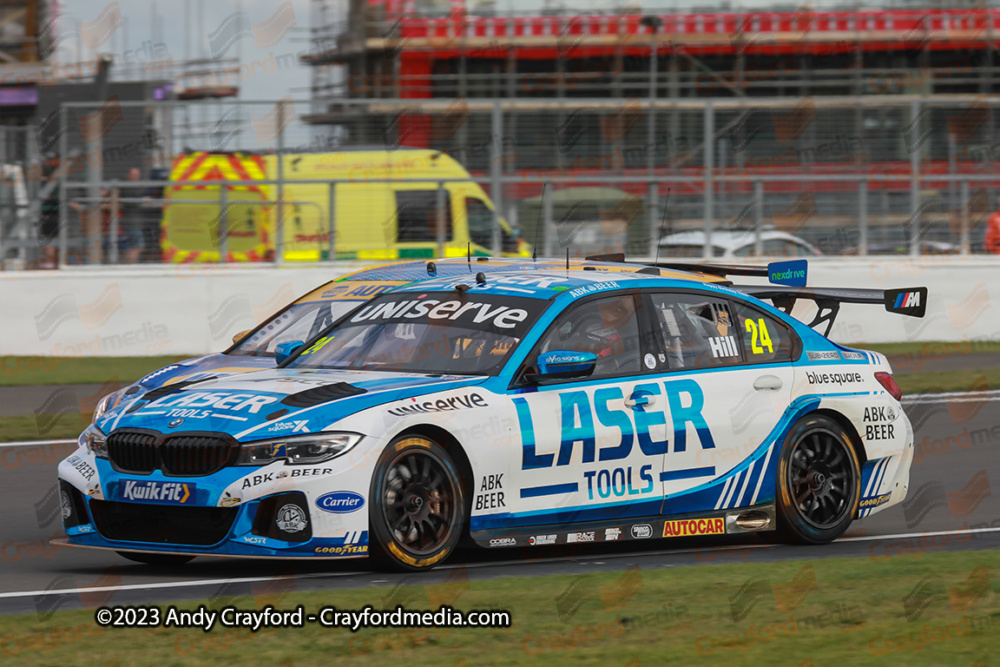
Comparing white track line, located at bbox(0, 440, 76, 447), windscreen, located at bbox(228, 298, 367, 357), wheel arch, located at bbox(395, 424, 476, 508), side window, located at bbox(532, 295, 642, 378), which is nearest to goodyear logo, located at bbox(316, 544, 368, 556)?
wheel arch, located at bbox(395, 424, 476, 508)

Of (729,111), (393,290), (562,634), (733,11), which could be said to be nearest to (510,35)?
(733,11)

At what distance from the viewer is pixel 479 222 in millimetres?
19500

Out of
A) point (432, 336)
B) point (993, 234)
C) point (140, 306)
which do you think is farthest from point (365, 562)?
→ point (993, 234)

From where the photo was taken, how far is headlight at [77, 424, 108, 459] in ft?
24.0

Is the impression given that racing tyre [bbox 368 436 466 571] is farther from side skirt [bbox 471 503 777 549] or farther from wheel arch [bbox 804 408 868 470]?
wheel arch [bbox 804 408 868 470]

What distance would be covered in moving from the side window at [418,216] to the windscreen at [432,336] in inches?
424

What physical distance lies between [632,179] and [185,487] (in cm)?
1368

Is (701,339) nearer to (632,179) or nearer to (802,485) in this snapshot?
(802,485)

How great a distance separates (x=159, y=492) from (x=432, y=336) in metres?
1.65

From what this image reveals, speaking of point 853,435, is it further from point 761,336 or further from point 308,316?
point 308,316

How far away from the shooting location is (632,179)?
788 inches

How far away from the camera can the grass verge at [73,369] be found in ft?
55.6

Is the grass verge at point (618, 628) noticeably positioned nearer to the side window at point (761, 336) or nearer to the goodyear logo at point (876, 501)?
the goodyear logo at point (876, 501)

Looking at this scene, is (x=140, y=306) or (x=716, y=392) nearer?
(x=716, y=392)
